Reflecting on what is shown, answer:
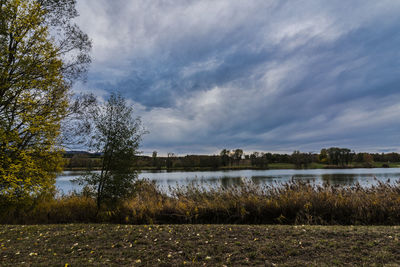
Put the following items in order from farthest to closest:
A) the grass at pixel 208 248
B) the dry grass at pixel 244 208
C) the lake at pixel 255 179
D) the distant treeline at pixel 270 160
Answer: the distant treeline at pixel 270 160 < the lake at pixel 255 179 < the dry grass at pixel 244 208 < the grass at pixel 208 248

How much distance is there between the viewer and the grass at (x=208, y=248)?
13.8 ft

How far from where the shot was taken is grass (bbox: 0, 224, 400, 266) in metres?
Result: 4.21

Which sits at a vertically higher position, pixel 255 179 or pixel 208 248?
pixel 255 179

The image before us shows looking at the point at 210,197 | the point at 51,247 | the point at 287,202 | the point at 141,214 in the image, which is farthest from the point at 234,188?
the point at 51,247

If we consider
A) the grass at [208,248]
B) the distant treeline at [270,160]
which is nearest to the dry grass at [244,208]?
the grass at [208,248]

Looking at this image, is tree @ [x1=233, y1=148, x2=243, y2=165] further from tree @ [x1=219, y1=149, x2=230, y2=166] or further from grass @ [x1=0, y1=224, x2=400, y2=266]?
grass @ [x1=0, y1=224, x2=400, y2=266]

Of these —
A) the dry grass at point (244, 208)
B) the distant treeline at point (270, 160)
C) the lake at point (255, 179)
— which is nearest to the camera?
the dry grass at point (244, 208)

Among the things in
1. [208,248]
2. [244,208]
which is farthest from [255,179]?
[208,248]

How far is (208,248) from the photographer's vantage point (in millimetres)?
4820

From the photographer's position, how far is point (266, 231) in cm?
592

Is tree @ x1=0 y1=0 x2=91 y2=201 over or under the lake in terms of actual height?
over

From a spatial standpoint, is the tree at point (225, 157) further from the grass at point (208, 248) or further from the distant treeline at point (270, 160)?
the grass at point (208, 248)

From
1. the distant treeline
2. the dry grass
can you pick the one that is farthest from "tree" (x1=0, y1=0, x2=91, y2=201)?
the distant treeline

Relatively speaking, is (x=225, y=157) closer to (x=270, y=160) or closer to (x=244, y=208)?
(x=270, y=160)
